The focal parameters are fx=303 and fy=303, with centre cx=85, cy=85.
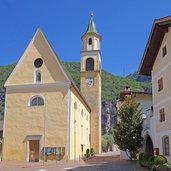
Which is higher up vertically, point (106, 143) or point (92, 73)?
point (92, 73)

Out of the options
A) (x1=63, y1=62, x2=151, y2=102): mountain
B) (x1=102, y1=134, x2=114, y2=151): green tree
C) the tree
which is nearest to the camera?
the tree

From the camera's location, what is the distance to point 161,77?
2369 cm

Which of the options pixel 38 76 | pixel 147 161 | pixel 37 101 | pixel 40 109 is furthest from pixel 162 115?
pixel 38 76

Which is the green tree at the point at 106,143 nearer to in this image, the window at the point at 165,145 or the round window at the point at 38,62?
the round window at the point at 38,62

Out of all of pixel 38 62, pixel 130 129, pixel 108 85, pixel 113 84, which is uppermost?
pixel 113 84

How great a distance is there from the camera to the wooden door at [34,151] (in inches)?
1272

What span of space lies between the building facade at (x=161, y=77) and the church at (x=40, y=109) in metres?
10.7

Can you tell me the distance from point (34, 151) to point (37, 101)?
5.48m

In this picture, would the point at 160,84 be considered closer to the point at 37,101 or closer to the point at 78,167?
the point at 78,167

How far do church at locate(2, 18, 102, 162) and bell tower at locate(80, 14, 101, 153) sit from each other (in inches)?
602

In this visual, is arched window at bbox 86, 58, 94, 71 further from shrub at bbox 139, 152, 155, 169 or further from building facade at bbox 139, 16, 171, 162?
shrub at bbox 139, 152, 155, 169

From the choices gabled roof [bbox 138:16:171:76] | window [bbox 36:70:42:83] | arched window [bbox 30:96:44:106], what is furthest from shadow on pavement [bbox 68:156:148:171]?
window [bbox 36:70:42:83]

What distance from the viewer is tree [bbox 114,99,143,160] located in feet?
92.7

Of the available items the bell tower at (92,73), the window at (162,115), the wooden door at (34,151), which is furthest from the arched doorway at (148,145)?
the bell tower at (92,73)
